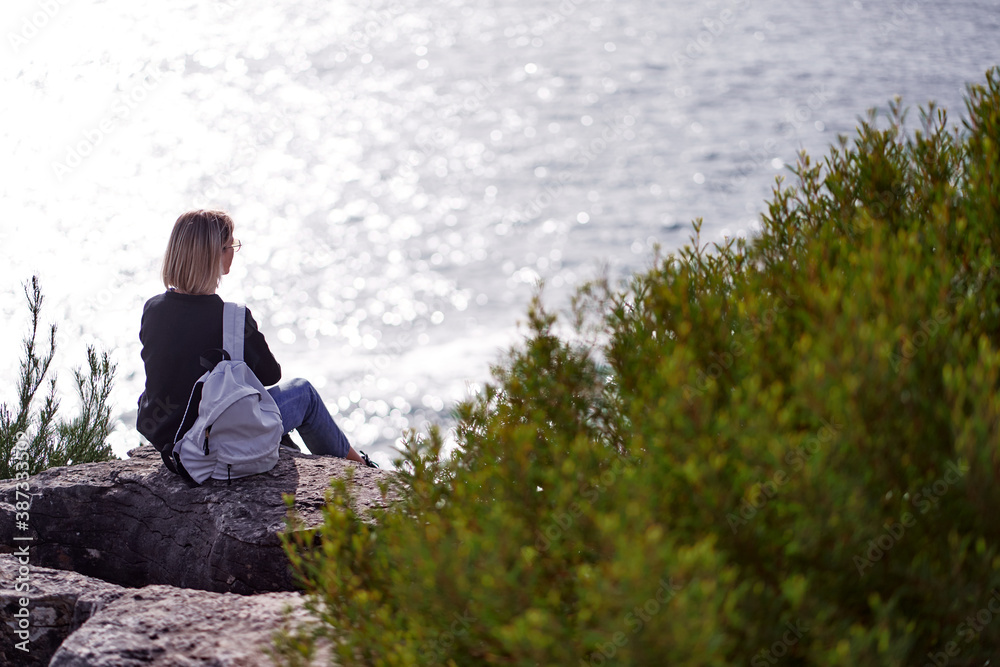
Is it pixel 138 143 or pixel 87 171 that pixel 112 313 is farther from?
pixel 138 143

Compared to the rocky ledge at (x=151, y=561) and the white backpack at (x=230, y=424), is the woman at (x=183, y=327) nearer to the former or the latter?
the white backpack at (x=230, y=424)

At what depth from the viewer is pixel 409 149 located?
41875mm

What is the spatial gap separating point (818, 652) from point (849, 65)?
5689cm

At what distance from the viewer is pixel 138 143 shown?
32.8 metres

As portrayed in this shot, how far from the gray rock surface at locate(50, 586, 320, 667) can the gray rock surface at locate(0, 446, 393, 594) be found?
792 mm

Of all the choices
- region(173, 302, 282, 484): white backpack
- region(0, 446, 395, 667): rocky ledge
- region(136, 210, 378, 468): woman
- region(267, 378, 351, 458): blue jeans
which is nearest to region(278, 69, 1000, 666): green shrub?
region(0, 446, 395, 667): rocky ledge

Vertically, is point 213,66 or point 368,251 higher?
point 213,66

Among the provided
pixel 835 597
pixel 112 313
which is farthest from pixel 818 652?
pixel 112 313

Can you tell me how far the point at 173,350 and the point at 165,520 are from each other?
3.37ft

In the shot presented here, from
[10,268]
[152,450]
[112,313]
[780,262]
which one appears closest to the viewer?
[780,262]

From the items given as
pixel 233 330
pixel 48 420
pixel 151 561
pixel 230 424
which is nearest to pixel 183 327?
pixel 233 330

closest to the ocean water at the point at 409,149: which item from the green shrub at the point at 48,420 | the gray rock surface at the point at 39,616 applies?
the green shrub at the point at 48,420

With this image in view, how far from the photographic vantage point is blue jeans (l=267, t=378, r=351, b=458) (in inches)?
216

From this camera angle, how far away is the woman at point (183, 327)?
4758 millimetres
